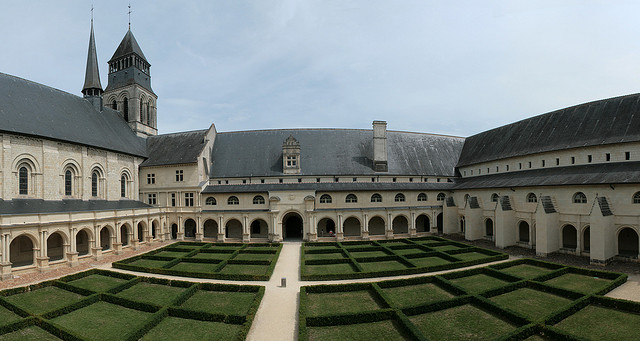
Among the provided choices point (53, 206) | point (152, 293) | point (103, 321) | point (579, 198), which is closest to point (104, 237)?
point (53, 206)

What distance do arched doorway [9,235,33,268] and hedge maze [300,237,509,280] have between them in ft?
86.0

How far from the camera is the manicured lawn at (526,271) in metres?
22.1

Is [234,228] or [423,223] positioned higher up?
[234,228]

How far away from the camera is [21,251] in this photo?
91.4 feet

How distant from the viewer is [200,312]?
15289 mm

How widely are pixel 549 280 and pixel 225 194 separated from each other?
35.3 meters

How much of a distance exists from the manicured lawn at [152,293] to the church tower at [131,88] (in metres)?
33.1

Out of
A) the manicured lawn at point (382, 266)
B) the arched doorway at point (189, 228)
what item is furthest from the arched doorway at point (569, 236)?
the arched doorway at point (189, 228)

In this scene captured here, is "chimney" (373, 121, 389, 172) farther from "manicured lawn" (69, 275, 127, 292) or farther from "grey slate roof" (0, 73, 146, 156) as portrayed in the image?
"grey slate roof" (0, 73, 146, 156)

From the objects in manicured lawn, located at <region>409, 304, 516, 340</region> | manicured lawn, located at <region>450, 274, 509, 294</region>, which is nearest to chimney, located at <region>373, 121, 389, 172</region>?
manicured lawn, located at <region>450, 274, 509, 294</region>

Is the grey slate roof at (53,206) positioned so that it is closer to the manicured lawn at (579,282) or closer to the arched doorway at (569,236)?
the manicured lawn at (579,282)

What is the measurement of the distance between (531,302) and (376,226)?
24.7 meters

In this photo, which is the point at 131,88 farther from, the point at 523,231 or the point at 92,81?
the point at 523,231

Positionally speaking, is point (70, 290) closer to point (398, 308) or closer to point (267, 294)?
point (267, 294)
